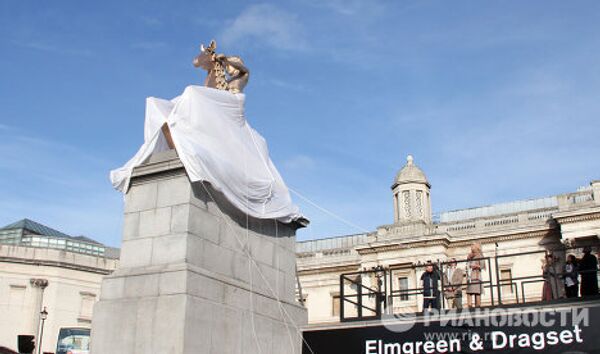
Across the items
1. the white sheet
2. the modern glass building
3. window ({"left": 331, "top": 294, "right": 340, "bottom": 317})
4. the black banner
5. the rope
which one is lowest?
the black banner

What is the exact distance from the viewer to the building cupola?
4909 cm

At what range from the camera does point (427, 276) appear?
15.1 m

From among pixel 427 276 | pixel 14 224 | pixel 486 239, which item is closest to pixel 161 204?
pixel 427 276

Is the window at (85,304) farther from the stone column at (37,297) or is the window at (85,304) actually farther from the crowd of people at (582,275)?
the crowd of people at (582,275)

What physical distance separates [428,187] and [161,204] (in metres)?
40.0

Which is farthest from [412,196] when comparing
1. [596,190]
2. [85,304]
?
[85,304]

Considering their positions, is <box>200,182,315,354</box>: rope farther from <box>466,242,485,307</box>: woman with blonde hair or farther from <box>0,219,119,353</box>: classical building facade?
<box>0,219,119,353</box>: classical building facade

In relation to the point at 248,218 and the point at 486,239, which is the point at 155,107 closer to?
the point at 248,218

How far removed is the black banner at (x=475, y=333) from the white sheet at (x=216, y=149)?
2787 millimetres

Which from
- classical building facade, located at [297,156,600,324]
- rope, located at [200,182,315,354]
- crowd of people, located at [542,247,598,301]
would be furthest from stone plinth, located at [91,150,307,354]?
classical building facade, located at [297,156,600,324]

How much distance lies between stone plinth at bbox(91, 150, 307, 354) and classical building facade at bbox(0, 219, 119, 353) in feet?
162

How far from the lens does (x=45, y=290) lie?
58.6m

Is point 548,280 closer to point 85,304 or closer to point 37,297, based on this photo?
point 37,297

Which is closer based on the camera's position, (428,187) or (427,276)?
(427,276)
